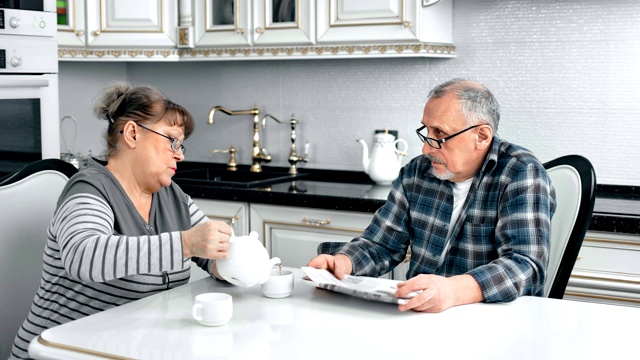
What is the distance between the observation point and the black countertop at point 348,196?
260 centimetres

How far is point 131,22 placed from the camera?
11.8 feet

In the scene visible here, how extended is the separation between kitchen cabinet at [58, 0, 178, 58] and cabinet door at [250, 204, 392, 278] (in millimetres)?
971

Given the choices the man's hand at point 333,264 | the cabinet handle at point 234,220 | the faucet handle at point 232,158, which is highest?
the faucet handle at point 232,158

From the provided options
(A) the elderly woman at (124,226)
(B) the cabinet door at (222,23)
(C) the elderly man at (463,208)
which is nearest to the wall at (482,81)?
(B) the cabinet door at (222,23)

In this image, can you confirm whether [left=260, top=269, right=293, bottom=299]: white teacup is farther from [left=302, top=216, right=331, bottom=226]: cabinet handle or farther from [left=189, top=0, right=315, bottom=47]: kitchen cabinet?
[left=189, top=0, right=315, bottom=47]: kitchen cabinet

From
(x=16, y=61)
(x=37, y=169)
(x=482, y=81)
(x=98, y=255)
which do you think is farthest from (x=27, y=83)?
(x=482, y=81)

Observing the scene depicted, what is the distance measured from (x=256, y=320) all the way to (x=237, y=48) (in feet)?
6.73

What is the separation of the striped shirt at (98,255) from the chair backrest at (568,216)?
0.90 metres

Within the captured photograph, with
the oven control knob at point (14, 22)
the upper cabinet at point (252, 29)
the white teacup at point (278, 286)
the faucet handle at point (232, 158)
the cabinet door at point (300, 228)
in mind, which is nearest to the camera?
the white teacup at point (278, 286)

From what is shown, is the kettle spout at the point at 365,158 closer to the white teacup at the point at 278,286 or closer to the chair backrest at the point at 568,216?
the chair backrest at the point at 568,216

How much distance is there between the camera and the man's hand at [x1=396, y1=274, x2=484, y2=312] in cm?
167

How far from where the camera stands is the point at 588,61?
3086 mm

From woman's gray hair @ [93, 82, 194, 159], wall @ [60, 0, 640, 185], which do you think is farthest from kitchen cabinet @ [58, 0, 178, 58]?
woman's gray hair @ [93, 82, 194, 159]

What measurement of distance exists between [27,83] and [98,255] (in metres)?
1.45
